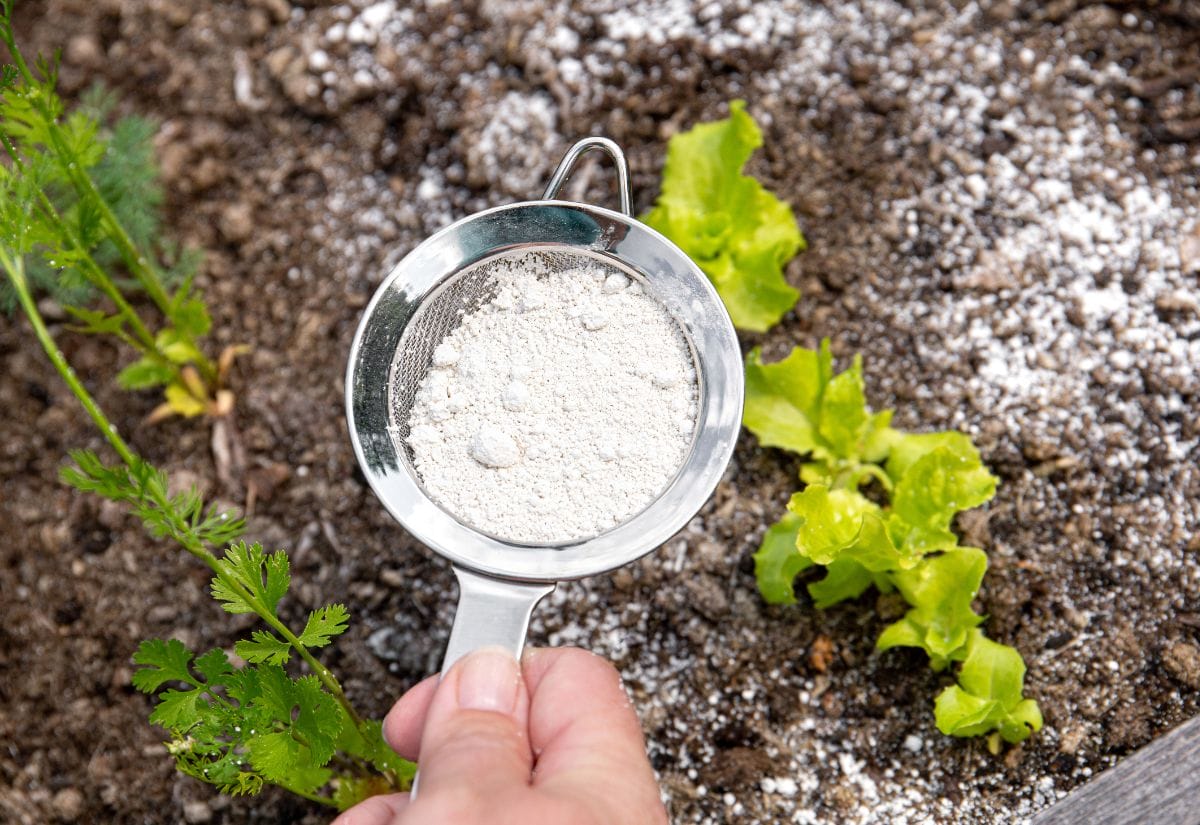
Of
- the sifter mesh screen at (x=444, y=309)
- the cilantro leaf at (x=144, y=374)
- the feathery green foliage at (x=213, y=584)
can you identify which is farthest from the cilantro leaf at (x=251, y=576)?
the cilantro leaf at (x=144, y=374)

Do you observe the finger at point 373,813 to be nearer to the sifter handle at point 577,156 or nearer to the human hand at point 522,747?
the human hand at point 522,747

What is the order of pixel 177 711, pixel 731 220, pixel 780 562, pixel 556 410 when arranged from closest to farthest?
pixel 177 711 < pixel 556 410 < pixel 780 562 < pixel 731 220

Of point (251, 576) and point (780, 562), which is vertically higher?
point (251, 576)

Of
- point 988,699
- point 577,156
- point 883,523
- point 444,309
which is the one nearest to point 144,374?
point 444,309

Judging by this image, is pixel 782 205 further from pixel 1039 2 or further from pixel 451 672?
pixel 451 672

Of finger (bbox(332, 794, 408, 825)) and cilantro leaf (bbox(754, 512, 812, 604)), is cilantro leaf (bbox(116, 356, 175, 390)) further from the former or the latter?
cilantro leaf (bbox(754, 512, 812, 604))

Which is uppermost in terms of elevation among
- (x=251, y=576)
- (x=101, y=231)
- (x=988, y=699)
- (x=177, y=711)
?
(x=101, y=231)

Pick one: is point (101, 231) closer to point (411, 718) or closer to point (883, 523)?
point (411, 718)
